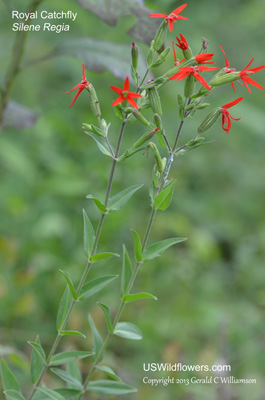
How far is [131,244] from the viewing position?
7.66ft

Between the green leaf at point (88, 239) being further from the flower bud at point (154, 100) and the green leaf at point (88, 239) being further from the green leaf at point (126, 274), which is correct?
the flower bud at point (154, 100)

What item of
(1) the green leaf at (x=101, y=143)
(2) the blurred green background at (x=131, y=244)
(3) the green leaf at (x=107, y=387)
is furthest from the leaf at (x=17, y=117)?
(3) the green leaf at (x=107, y=387)

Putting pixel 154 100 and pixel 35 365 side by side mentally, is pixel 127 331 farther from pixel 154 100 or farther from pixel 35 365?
pixel 154 100

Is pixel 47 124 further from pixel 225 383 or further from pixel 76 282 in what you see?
pixel 225 383

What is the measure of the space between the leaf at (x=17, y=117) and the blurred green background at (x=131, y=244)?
0.30 ft

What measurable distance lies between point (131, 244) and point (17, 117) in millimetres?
989

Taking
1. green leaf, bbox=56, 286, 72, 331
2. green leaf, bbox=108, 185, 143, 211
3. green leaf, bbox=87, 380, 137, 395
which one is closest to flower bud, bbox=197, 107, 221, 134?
green leaf, bbox=108, 185, 143, 211

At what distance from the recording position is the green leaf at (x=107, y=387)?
0.95 m

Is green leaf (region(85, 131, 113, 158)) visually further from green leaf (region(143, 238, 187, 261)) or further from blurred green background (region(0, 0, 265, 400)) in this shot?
blurred green background (region(0, 0, 265, 400))

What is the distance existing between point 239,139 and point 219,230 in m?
1.04

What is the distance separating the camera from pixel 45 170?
249 centimetres

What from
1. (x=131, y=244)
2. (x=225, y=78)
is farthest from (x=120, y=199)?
(x=131, y=244)

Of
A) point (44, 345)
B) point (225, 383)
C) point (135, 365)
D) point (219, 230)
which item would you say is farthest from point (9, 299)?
point (219, 230)

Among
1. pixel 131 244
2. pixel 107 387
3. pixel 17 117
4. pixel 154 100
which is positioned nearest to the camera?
pixel 154 100
